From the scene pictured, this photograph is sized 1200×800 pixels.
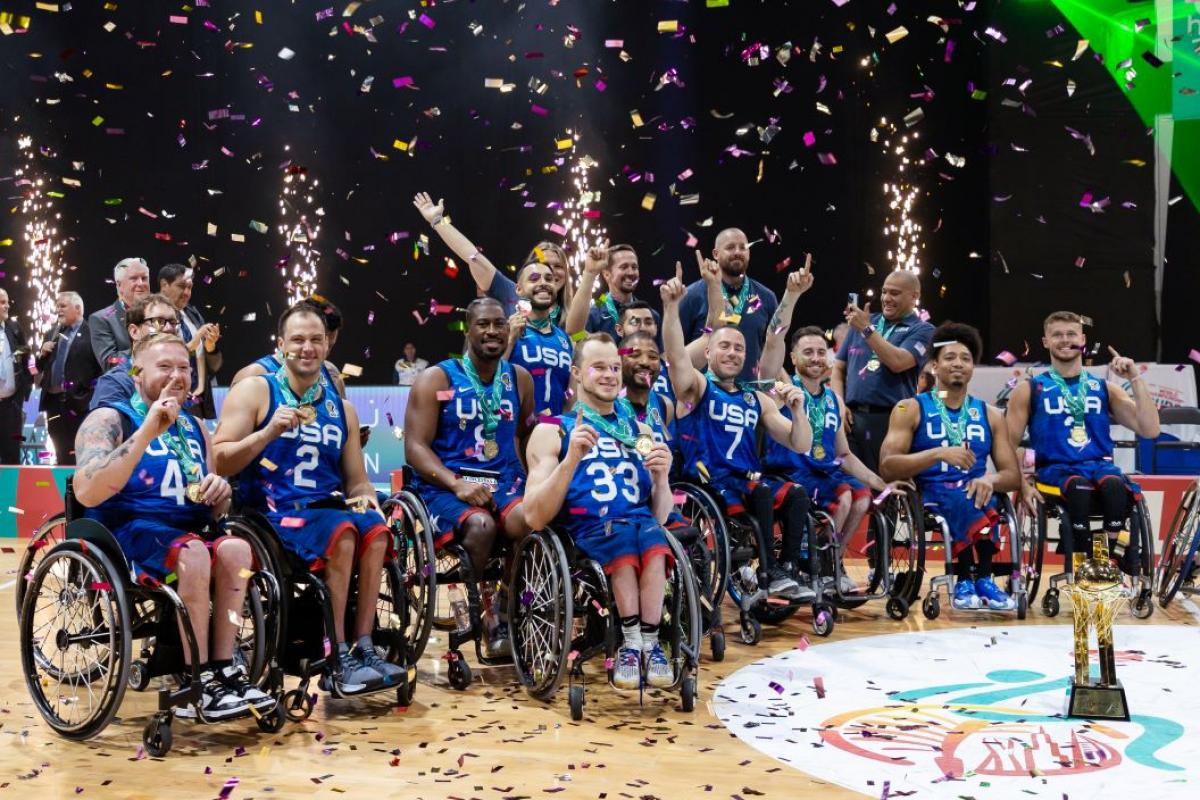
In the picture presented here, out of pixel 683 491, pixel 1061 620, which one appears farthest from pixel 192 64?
pixel 1061 620

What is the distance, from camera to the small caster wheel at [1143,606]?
5762 mm

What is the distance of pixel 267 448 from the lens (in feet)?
13.5

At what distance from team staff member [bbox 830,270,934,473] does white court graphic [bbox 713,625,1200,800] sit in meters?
1.30

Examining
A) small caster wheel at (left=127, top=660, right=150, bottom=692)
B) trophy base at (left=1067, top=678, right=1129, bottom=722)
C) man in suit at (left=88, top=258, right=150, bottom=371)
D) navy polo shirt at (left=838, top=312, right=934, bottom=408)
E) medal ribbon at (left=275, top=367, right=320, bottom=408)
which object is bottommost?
trophy base at (left=1067, top=678, right=1129, bottom=722)

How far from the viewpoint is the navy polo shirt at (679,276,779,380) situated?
19.7 ft

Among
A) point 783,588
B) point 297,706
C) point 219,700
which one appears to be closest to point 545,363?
point 783,588

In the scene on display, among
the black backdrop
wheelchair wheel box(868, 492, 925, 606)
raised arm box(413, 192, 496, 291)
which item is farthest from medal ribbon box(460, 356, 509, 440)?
the black backdrop

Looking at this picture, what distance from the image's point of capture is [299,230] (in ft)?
45.5

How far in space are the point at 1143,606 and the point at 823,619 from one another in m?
1.64

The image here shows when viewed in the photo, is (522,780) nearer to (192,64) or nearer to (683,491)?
(683,491)

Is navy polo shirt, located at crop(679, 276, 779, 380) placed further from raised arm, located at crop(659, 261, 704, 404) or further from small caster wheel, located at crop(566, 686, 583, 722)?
small caster wheel, located at crop(566, 686, 583, 722)

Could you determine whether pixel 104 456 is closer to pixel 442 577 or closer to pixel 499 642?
pixel 442 577

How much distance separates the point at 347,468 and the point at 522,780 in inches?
56.5

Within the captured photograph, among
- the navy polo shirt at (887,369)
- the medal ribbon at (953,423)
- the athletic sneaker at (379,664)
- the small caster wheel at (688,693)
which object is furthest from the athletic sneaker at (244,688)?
the navy polo shirt at (887,369)
